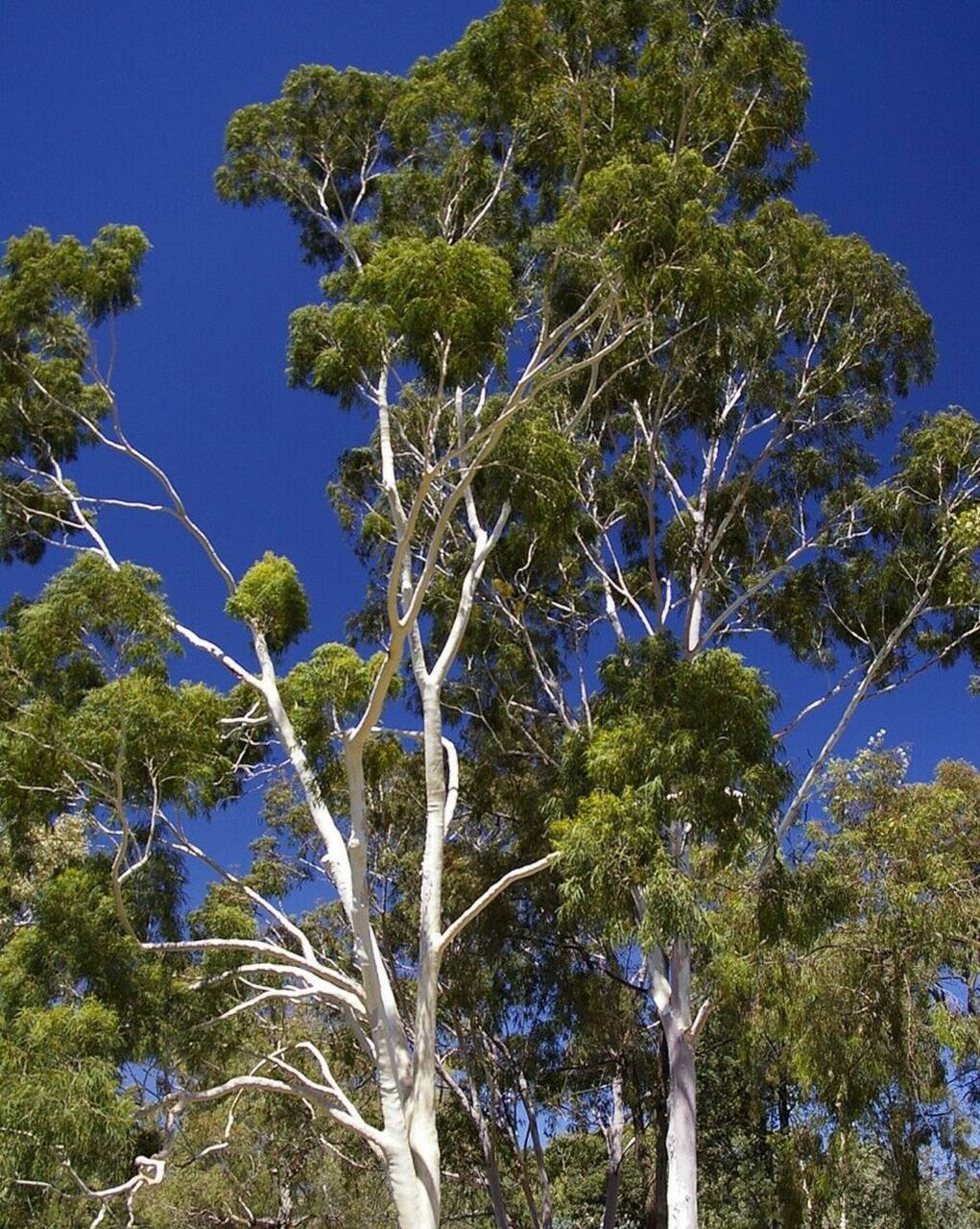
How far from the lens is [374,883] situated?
50.6 feet

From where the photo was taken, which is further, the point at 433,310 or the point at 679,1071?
the point at 679,1071

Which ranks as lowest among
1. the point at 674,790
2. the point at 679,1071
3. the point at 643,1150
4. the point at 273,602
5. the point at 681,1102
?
the point at 681,1102

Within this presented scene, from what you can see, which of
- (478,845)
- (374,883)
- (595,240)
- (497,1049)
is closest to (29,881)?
(374,883)

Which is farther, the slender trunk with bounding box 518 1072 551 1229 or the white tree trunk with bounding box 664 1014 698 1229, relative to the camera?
the slender trunk with bounding box 518 1072 551 1229

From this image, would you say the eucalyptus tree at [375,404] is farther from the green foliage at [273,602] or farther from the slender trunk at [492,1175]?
the slender trunk at [492,1175]

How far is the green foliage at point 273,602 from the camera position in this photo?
36.4 ft

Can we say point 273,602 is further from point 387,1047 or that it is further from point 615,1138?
point 615,1138

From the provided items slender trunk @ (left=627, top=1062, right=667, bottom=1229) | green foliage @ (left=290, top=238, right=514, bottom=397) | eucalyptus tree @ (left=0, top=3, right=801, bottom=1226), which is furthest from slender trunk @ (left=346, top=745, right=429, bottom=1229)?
slender trunk @ (left=627, top=1062, right=667, bottom=1229)

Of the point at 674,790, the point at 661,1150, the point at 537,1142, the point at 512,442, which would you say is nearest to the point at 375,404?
the point at 512,442

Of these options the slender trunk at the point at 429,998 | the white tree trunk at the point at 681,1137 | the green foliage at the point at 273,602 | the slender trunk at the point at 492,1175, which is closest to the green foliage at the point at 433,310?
the green foliage at the point at 273,602

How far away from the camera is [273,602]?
11180 mm

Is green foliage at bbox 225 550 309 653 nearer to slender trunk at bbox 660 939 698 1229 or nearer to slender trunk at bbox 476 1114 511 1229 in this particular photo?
slender trunk at bbox 660 939 698 1229

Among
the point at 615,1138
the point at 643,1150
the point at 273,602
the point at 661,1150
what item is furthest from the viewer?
the point at 643,1150

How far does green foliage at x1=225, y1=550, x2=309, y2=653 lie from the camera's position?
36.4 ft
